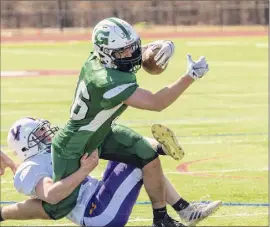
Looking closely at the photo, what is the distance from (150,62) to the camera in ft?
23.7

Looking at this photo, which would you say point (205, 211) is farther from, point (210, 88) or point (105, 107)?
point (210, 88)

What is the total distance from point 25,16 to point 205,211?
53.8 metres

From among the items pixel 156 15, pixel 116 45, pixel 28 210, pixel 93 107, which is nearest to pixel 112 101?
pixel 93 107

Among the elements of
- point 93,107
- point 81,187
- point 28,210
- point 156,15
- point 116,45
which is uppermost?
point 116,45

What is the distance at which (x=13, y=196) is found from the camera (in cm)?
946

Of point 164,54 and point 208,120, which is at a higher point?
point 164,54

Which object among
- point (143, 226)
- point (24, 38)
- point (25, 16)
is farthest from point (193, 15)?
point (143, 226)

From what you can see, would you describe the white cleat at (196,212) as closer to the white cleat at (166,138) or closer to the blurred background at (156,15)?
the white cleat at (166,138)

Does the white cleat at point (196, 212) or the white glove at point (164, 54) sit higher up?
the white glove at point (164, 54)

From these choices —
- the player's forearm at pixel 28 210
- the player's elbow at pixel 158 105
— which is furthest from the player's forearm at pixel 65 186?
the player's elbow at pixel 158 105

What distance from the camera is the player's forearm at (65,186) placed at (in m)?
6.77

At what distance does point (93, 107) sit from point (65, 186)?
24.3 inches

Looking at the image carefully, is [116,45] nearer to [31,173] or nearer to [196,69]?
[196,69]

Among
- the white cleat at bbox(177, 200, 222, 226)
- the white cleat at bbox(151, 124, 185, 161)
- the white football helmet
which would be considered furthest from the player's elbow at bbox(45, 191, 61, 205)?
the white cleat at bbox(177, 200, 222, 226)
